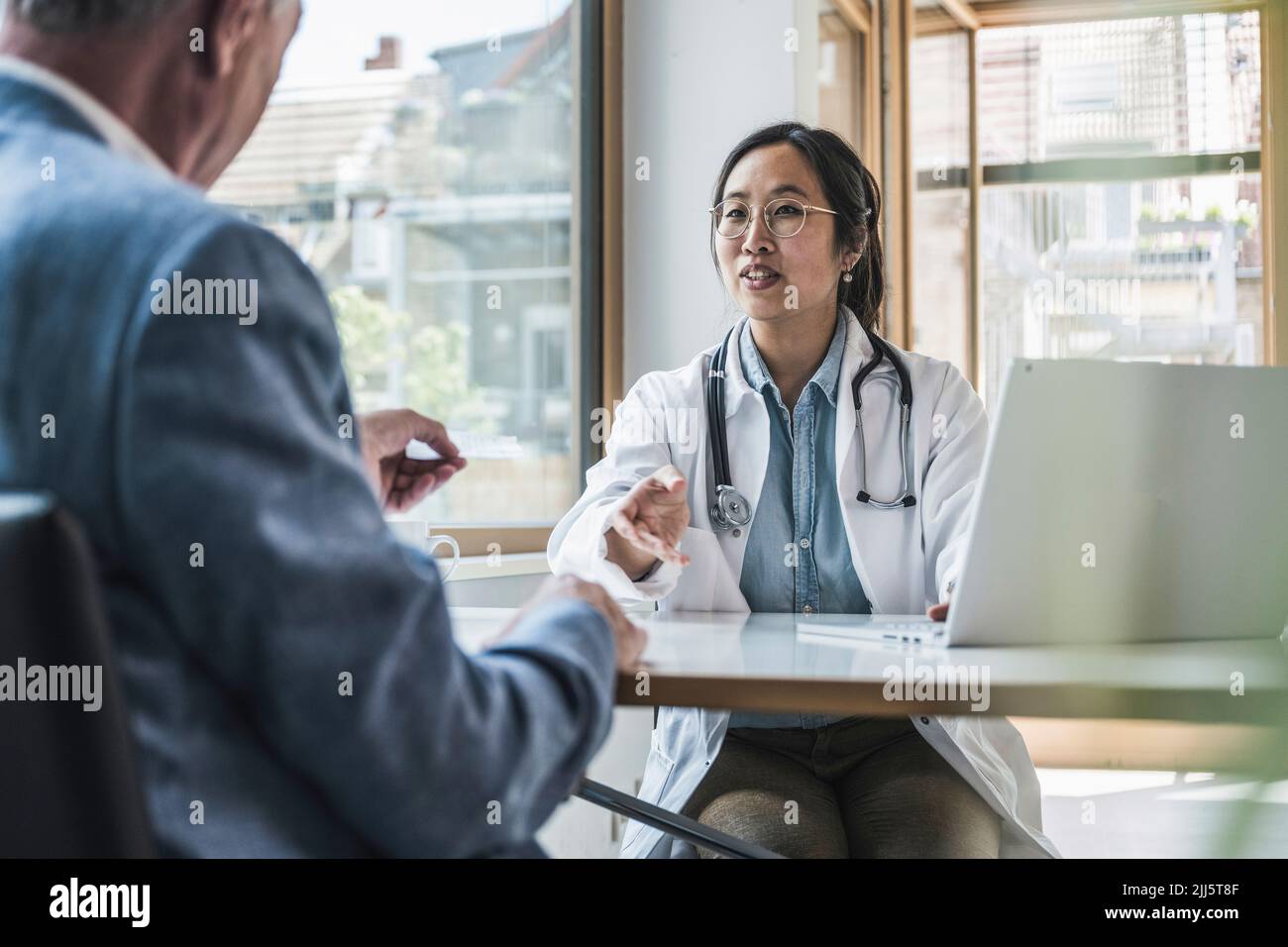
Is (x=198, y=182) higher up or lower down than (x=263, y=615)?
higher up

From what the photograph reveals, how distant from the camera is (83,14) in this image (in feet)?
2.13

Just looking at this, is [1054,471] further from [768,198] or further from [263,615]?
[768,198]

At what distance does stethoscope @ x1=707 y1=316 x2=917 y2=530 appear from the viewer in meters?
1.65

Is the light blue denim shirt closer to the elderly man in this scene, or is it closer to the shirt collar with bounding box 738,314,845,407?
the shirt collar with bounding box 738,314,845,407

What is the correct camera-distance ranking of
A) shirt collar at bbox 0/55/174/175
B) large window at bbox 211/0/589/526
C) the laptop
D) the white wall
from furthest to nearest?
1. the white wall
2. large window at bbox 211/0/589/526
3. the laptop
4. shirt collar at bbox 0/55/174/175

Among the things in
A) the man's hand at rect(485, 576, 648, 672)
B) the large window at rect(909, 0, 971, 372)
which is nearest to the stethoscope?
the man's hand at rect(485, 576, 648, 672)

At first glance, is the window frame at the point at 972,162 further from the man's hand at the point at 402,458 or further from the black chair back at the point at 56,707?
the black chair back at the point at 56,707

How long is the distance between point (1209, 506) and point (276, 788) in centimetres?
84

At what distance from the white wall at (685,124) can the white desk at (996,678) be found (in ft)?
6.21

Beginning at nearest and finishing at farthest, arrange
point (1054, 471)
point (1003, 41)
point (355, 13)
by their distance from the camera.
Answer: point (1054, 471)
point (355, 13)
point (1003, 41)

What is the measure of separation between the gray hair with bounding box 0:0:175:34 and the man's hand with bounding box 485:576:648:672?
44cm

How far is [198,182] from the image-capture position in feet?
2.43
